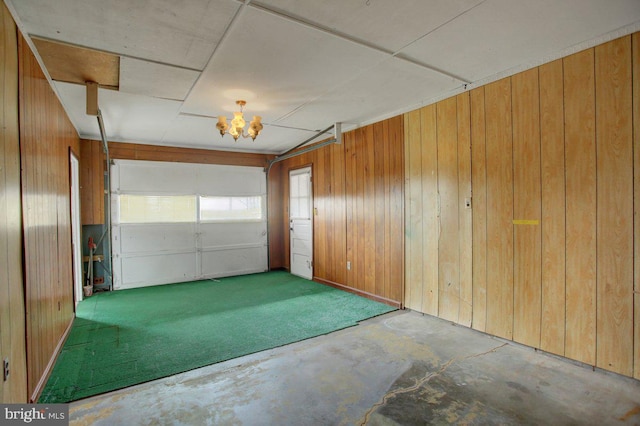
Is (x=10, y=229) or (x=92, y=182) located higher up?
(x=92, y=182)

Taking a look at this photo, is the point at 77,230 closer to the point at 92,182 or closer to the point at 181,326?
the point at 92,182

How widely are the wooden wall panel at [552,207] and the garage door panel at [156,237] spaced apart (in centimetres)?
562

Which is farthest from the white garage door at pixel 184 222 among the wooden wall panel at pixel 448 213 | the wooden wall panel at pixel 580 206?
the wooden wall panel at pixel 580 206

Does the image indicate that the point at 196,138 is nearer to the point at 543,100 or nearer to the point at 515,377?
the point at 543,100

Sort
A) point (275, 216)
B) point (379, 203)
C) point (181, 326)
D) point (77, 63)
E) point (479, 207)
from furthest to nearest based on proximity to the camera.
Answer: point (275, 216)
point (379, 203)
point (181, 326)
point (479, 207)
point (77, 63)

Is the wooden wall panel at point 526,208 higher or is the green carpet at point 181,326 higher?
the wooden wall panel at point 526,208

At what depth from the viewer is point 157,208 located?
5.86 meters

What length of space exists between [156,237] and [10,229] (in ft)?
13.8

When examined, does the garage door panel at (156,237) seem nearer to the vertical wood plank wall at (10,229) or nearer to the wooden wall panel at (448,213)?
the vertical wood plank wall at (10,229)

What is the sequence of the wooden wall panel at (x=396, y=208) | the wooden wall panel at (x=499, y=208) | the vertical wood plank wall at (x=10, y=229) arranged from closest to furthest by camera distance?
the vertical wood plank wall at (x=10, y=229)
the wooden wall panel at (x=499, y=208)
the wooden wall panel at (x=396, y=208)

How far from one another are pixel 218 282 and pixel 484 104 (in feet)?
16.8

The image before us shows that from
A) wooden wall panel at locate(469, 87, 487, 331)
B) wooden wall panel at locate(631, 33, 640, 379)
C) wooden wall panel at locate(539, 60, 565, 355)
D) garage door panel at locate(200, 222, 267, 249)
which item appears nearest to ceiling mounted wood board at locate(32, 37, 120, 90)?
wooden wall panel at locate(469, 87, 487, 331)

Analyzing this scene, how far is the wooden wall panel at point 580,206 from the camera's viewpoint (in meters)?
2.53

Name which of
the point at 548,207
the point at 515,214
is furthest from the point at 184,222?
the point at 548,207
